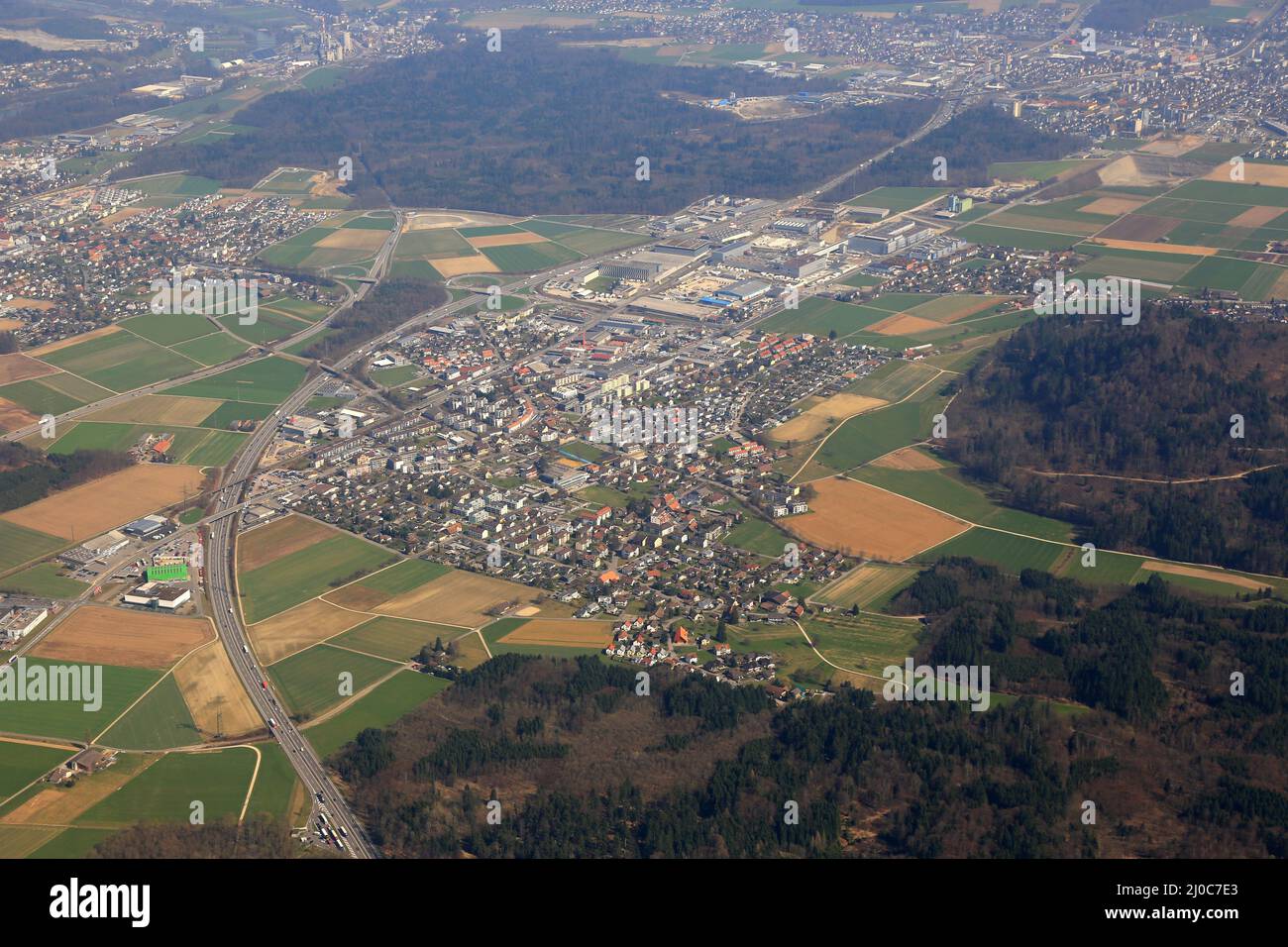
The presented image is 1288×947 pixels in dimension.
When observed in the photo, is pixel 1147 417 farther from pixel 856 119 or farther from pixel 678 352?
pixel 856 119

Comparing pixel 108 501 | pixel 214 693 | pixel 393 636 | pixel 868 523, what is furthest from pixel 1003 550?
pixel 108 501

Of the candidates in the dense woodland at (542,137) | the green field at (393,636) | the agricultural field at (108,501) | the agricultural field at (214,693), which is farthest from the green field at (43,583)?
the dense woodland at (542,137)

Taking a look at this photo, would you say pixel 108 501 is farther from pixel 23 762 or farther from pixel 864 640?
pixel 864 640

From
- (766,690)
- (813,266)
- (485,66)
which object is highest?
(485,66)

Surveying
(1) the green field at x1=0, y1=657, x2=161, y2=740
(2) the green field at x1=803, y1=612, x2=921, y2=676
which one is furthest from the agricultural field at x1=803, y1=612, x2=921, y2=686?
(1) the green field at x1=0, y1=657, x2=161, y2=740

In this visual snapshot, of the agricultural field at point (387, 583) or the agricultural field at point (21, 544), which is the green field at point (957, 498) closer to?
the agricultural field at point (387, 583)

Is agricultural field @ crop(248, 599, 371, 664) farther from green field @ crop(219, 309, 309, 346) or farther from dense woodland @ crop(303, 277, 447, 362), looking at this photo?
green field @ crop(219, 309, 309, 346)

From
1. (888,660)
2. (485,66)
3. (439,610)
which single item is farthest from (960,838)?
(485,66)
